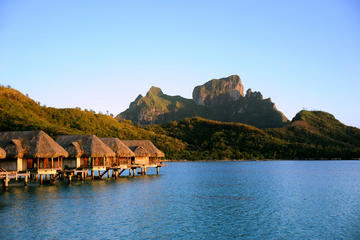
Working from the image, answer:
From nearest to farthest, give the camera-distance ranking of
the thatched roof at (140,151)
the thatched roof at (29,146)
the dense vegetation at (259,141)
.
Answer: the thatched roof at (29,146) → the thatched roof at (140,151) → the dense vegetation at (259,141)

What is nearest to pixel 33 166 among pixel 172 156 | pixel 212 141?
pixel 172 156

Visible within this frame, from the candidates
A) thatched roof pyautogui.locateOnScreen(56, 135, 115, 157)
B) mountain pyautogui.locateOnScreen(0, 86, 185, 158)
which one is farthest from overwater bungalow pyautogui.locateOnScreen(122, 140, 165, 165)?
mountain pyautogui.locateOnScreen(0, 86, 185, 158)

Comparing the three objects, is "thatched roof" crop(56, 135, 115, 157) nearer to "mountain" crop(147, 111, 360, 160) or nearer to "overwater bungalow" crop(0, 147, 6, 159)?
"overwater bungalow" crop(0, 147, 6, 159)

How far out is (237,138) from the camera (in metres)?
158

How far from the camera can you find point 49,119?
3853 inches

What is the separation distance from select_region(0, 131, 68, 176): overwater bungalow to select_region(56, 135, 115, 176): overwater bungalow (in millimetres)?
2536

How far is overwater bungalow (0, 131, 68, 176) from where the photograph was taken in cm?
3838

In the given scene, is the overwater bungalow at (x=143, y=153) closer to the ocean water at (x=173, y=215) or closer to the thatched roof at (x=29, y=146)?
the thatched roof at (x=29, y=146)

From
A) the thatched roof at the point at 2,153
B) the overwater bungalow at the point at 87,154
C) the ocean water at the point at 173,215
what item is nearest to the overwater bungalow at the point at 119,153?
the overwater bungalow at the point at 87,154

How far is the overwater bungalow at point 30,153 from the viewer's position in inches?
1511

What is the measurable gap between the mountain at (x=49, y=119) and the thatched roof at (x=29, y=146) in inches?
1364

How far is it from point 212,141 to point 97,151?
377 feet

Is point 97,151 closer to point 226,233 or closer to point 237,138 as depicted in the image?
point 226,233

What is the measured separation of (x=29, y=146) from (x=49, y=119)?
202ft
